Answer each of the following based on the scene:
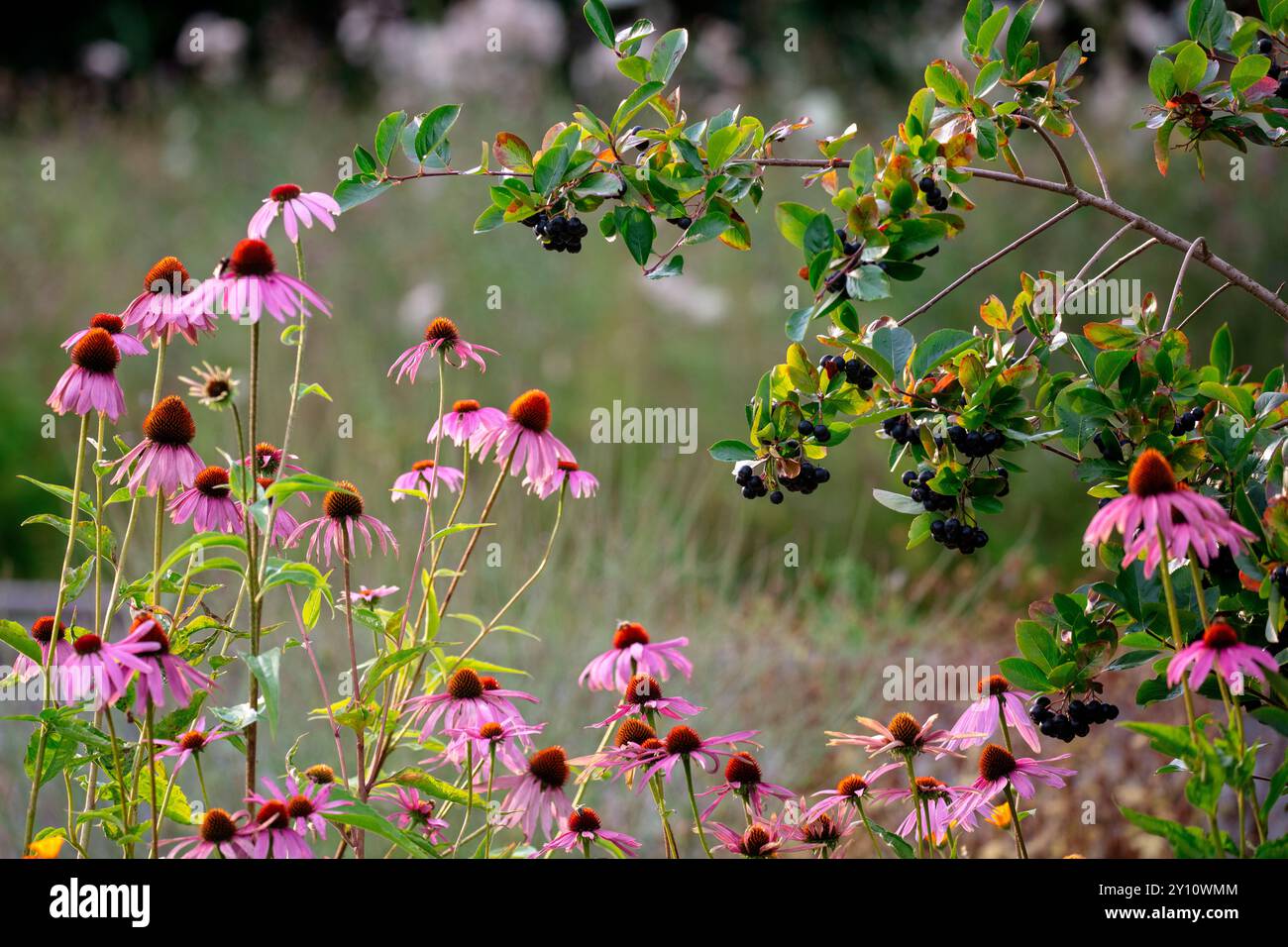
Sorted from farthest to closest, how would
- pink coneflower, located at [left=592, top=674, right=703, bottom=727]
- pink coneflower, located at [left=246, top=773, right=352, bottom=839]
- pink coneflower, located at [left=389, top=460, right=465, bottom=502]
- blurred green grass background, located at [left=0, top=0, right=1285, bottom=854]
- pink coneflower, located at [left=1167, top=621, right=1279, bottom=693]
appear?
blurred green grass background, located at [left=0, top=0, right=1285, bottom=854], pink coneflower, located at [left=389, top=460, right=465, bottom=502], pink coneflower, located at [left=592, top=674, right=703, bottom=727], pink coneflower, located at [left=246, top=773, right=352, bottom=839], pink coneflower, located at [left=1167, top=621, right=1279, bottom=693]

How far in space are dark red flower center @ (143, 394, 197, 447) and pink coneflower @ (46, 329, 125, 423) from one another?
0.13 ft

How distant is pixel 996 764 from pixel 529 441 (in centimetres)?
64

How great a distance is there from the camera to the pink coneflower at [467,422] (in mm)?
1422

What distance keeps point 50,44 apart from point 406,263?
4.69m

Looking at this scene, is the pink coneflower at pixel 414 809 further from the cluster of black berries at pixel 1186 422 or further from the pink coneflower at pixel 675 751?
the cluster of black berries at pixel 1186 422

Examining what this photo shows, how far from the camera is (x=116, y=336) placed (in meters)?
1.32

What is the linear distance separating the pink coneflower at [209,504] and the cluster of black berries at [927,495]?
77cm

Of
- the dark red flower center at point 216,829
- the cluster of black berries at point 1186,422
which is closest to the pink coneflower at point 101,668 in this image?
the dark red flower center at point 216,829

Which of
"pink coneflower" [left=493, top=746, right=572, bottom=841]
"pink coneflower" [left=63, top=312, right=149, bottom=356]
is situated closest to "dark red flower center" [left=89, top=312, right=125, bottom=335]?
"pink coneflower" [left=63, top=312, right=149, bottom=356]

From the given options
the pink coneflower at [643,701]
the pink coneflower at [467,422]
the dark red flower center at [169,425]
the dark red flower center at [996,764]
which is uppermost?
the pink coneflower at [467,422]

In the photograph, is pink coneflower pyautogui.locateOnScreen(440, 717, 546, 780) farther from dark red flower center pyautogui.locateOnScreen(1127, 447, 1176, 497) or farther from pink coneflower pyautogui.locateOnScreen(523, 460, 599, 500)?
dark red flower center pyautogui.locateOnScreen(1127, 447, 1176, 497)

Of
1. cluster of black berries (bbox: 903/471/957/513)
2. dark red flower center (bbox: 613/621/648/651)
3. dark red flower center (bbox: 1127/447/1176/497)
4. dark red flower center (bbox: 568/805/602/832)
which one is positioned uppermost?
cluster of black berries (bbox: 903/471/957/513)

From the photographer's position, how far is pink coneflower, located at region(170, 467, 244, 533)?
1321 mm
